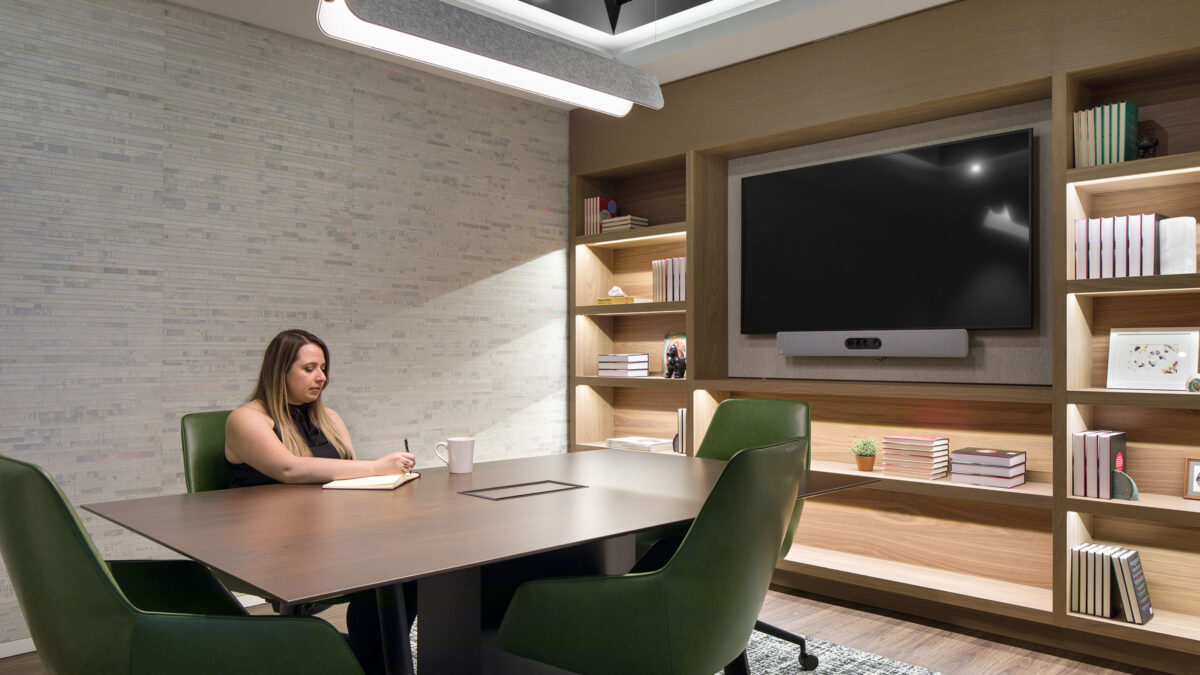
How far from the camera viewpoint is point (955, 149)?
3.51m

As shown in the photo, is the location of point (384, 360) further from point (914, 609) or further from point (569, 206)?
point (914, 609)

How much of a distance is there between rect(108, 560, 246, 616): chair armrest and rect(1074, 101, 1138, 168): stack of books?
308 centimetres

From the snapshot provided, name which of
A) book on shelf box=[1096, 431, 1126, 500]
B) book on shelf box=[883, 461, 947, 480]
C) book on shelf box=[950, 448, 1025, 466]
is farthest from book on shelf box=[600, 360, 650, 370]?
book on shelf box=[1096, 431, 1126, 500]

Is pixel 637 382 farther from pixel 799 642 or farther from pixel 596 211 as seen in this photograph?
pixel 799 642

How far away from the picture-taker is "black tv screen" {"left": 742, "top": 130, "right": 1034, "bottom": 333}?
3363mm

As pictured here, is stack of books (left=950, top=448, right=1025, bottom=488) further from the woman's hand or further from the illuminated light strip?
the woman's hand

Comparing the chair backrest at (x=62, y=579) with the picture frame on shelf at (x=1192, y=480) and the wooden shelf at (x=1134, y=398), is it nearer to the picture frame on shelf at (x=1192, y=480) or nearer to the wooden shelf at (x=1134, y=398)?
the wooden shelf at (x=1134, y=398)

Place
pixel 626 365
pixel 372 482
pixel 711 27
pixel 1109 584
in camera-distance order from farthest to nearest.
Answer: pixel 626 365
pixel 711 27
pixel 1109 584
pixel 372 482

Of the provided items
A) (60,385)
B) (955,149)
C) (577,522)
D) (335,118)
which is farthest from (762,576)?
(335,118)

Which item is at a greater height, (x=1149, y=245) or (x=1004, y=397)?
(x=1149, y=245)

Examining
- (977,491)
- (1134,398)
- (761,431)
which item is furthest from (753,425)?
(1134,398)

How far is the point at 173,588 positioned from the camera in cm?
189

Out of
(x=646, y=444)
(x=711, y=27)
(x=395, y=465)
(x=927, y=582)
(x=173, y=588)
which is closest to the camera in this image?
(x=173, y=588)

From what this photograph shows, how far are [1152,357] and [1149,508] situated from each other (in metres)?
0.54
